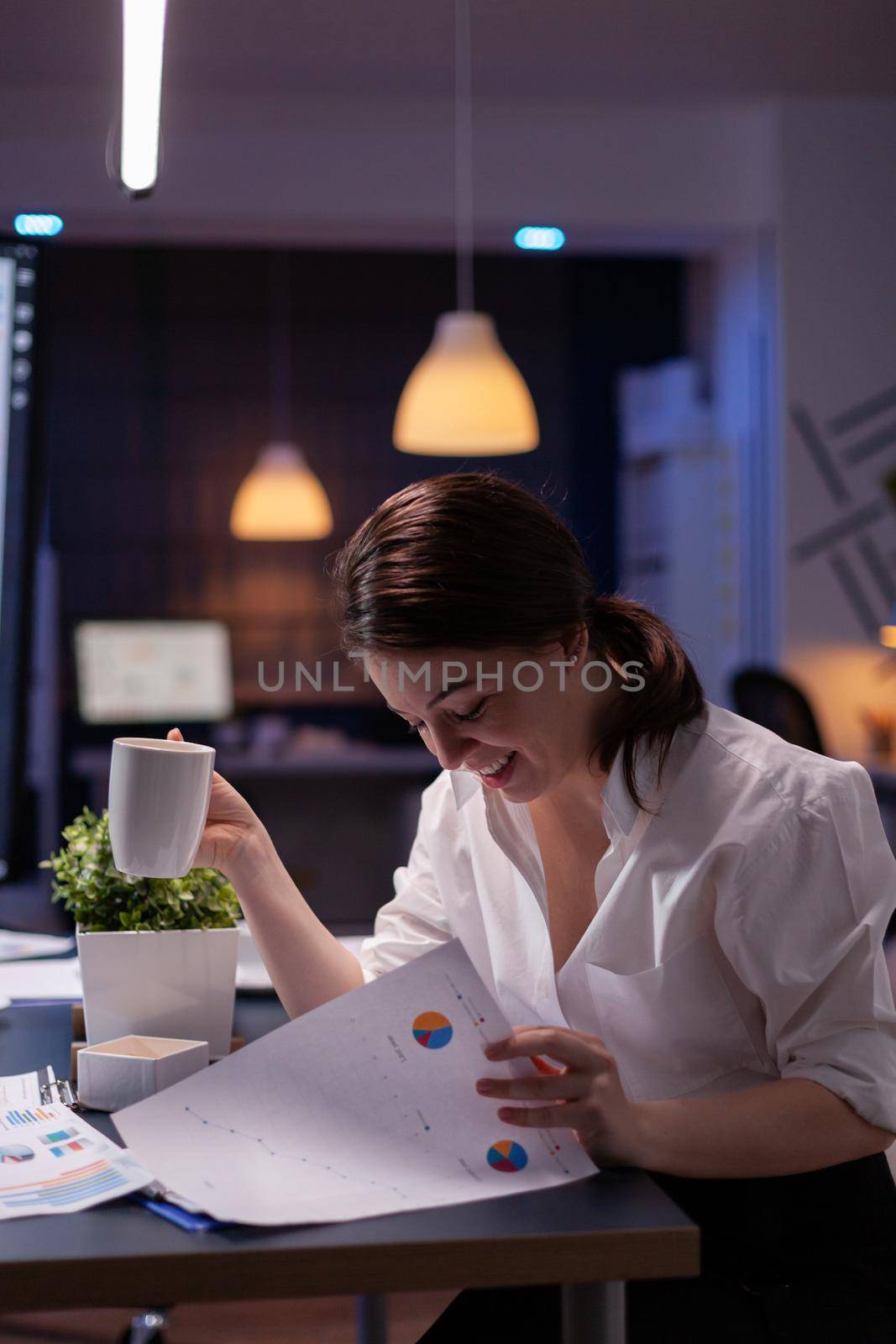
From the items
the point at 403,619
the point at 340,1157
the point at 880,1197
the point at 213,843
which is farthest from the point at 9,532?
the point at 880,1197

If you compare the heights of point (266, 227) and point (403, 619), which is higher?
point (266, 227)

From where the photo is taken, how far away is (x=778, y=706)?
10.9 ft

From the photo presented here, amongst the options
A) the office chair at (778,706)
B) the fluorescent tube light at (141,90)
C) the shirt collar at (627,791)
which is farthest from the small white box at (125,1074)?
the office chair at (778,706)

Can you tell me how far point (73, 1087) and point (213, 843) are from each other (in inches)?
8.4

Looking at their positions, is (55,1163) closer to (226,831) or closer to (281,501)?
(226,831)

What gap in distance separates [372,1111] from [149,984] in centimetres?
26

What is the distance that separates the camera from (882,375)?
192 inches

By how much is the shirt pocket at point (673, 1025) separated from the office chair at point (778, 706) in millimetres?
2280

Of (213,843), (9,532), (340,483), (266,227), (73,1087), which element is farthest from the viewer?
(340,483)

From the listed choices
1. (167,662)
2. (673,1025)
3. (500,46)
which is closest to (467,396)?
(500,46)

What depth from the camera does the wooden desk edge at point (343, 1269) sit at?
2.15ft

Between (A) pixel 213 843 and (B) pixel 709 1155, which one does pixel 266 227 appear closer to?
(A) pixel 213 843

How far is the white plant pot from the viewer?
3.18 feet

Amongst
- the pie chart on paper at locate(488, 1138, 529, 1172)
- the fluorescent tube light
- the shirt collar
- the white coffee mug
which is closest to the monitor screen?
the fluorescent tube light
